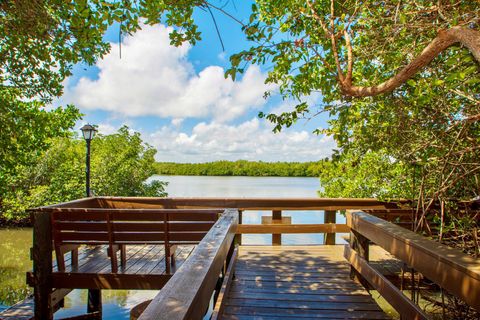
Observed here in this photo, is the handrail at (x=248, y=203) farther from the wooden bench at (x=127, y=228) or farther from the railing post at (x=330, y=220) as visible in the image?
the wooden bench at (x=127, y=228)

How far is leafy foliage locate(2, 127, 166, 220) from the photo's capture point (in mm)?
14836

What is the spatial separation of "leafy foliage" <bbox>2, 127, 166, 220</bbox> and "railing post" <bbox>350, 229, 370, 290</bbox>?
42.5 feet

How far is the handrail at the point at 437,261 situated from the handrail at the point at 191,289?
1175mm

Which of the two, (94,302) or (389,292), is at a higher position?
(389,292)

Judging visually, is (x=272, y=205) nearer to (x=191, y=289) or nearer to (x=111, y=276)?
(x=111, y=276)

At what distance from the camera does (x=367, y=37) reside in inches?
186

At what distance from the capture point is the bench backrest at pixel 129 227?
13.3ft

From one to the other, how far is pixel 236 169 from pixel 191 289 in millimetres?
29767

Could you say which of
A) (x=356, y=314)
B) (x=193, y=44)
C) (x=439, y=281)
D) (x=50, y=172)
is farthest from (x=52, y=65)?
(x=50, y=172)

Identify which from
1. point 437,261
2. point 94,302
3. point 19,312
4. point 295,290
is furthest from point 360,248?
point 94,302

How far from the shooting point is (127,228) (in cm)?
407

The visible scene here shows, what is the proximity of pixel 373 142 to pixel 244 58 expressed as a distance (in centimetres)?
258

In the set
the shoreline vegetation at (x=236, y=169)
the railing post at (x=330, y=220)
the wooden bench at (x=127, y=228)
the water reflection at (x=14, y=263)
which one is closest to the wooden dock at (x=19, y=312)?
the wooden bench at (x=127, y=228)

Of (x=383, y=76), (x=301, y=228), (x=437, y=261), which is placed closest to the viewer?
(x=437, y=261)
